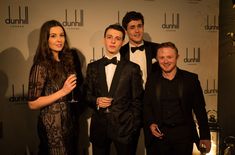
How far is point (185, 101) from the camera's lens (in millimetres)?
2500

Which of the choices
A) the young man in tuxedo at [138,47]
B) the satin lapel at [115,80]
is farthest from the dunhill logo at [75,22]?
the satin lapel at [115,80]

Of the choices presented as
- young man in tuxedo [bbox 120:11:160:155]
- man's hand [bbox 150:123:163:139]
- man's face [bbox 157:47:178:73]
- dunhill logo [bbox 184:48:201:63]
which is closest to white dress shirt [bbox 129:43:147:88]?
young man in tuxedo [bbox 120:11:160:155]

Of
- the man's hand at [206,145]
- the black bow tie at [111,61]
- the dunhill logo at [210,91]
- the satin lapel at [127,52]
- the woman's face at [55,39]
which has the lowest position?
the man's hand at [206,145]

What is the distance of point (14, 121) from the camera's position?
3.27 meters

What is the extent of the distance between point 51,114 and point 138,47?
3.95 ft

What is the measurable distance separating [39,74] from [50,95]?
0.20 metres

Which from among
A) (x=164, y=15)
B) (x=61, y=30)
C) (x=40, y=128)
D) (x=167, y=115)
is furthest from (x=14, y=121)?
(x=164, y=15)

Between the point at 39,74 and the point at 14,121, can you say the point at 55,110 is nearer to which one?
the point at 39,74

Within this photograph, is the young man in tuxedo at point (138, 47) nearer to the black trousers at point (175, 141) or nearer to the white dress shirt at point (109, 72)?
the white dress shirt at point (109, 72)

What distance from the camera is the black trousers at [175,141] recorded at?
2482 mm

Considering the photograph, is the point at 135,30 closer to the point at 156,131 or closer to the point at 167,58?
the point at 167,58

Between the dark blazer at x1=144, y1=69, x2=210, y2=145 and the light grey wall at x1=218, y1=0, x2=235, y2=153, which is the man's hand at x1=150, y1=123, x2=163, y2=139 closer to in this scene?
the dark blazer at x1=144, y1=69, x2=210, y2=145

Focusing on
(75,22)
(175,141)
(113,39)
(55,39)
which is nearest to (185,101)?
(175,141)

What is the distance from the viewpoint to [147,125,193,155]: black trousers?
8.14ft
